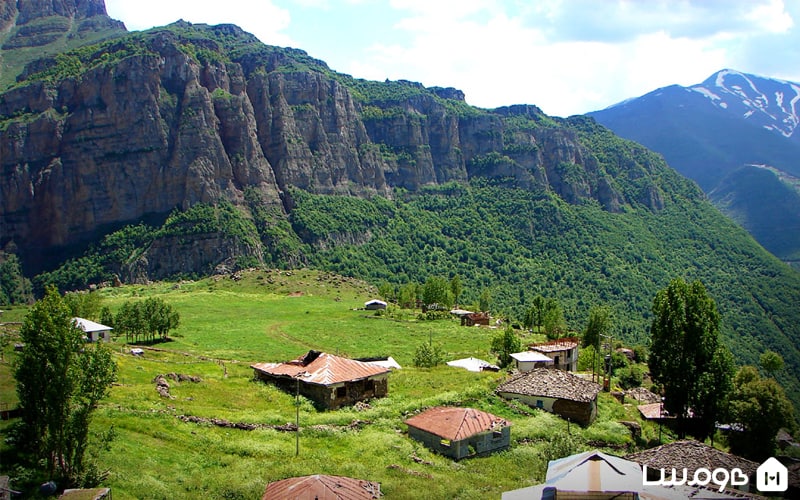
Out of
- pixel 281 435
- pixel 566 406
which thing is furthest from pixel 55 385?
pixel 566 406

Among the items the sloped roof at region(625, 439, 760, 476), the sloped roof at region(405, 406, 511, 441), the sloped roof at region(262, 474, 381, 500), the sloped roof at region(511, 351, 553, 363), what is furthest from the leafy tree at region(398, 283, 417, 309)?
the sloped roof at region(262, 474, 381, 500)

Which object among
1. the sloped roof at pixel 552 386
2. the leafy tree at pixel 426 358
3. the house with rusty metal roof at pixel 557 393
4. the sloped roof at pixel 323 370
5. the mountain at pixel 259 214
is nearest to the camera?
the sloped roof at pixel 323 370

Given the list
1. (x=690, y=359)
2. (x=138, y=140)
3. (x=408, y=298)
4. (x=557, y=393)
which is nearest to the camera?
(x=557, y=393)

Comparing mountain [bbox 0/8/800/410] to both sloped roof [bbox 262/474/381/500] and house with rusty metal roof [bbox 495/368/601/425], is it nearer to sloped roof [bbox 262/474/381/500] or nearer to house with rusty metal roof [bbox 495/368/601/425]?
house with rusty metal roof [bbox 495/368/601/425]

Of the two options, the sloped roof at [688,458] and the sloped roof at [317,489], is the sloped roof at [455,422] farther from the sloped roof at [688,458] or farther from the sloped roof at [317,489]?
the sloped roof at [317,489]

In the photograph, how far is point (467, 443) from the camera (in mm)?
28531

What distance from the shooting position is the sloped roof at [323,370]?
115 ft

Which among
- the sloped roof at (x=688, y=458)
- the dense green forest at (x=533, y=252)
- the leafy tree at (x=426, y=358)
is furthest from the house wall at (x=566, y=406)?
the dense green forest at (x=533, y=252)

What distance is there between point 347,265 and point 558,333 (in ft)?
263

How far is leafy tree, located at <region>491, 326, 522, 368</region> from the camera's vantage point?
54312 millimetres

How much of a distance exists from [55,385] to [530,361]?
128ft

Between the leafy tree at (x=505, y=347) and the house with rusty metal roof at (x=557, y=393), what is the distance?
47.2ft

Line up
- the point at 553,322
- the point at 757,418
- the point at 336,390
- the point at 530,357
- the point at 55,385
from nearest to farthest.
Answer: the point at 55,385
the point at 336,390
the point at 757,418
the point at 530,357
the point at 553,322

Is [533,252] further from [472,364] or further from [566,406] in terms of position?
[566,406]
